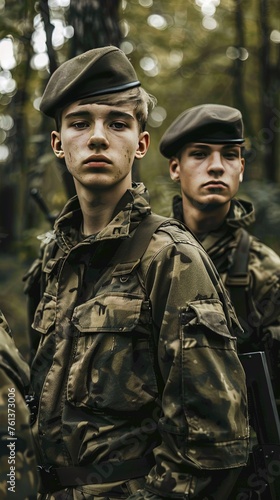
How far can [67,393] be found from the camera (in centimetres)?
279

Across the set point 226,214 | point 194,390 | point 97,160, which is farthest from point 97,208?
point 226,214

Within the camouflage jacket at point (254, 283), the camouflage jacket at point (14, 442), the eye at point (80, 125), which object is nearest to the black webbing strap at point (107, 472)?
the camouflage jacket at point (14, 442)

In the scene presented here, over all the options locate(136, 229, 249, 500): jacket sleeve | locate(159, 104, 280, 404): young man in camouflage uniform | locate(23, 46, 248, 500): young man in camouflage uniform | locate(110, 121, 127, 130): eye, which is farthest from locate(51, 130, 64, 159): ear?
locate(159, 104, 280, 404): young man in camouflage uniform

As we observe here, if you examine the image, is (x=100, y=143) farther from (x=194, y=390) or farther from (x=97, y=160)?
(x=194, y=390)

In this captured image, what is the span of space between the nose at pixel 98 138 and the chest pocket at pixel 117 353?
0.51 meters

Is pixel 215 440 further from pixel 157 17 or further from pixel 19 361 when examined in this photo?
pixel 157 17

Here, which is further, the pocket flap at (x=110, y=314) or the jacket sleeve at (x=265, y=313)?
the jacket sleeve at (x=265, y=313)

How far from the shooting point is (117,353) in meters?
2.75

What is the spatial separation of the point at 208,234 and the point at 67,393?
2.44 m

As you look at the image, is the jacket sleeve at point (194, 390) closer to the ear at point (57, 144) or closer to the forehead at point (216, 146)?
the ear at point (57, 144)

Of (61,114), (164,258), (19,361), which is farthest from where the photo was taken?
(61,114)

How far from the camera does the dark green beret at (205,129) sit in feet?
16.3

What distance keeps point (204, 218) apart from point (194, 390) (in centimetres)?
257

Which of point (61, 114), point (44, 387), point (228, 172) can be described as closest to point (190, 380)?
point (44, 387)
